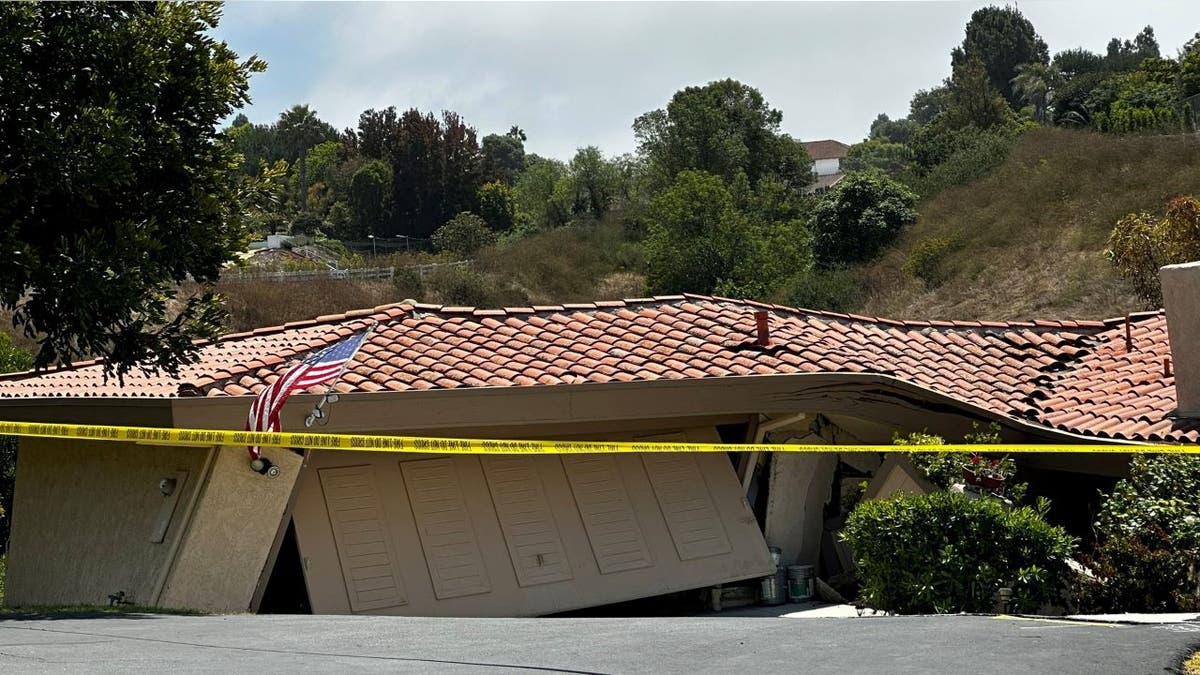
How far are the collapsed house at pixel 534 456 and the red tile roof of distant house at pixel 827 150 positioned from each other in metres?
129

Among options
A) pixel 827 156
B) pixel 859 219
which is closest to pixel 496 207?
pixel 859 219

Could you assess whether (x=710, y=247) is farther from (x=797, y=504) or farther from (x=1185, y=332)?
(x=1185, y=332)

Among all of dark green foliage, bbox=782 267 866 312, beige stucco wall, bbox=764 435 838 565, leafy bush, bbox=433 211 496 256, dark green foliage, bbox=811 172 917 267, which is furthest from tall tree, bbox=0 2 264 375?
leafy bush, bbox=433 211 496 256

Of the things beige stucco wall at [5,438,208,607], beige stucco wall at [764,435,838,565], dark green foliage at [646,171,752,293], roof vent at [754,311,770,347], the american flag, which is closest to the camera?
the american flag

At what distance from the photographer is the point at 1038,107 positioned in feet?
390

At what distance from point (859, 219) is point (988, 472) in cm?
4208

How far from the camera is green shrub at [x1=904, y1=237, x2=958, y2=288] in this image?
49.3m

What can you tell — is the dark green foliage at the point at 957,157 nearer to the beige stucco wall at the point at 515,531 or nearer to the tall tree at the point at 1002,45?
the beige stucco wall at the point at 515,531

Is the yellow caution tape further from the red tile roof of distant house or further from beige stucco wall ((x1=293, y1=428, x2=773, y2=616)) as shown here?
the red tile roof of distant house

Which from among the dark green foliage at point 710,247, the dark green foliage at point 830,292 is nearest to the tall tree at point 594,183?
the dark green foliage at point 710,247

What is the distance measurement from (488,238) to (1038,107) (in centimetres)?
6183

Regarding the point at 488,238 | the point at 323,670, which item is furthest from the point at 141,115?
the point at 488,238

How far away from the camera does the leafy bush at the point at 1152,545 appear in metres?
11.1

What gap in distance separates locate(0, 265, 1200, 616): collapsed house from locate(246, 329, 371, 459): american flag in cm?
40
